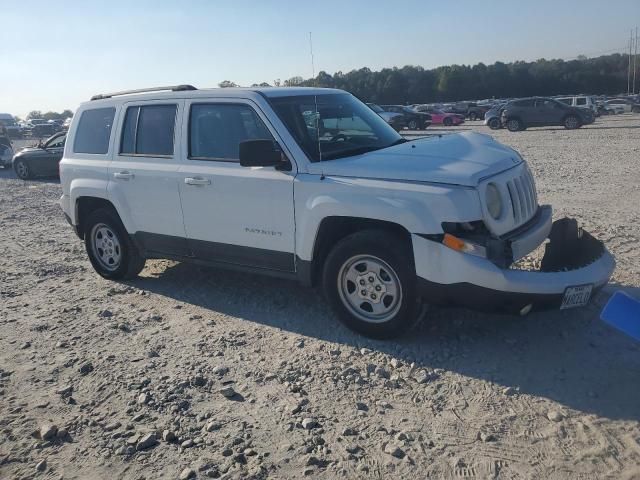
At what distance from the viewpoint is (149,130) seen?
6039 millimetres

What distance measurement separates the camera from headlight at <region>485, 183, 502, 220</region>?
4367mm

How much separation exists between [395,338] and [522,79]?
84.6m

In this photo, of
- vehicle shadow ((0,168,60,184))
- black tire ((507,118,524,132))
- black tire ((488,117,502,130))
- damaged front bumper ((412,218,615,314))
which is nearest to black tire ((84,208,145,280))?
damaged front bumper ((412,218,615,314))

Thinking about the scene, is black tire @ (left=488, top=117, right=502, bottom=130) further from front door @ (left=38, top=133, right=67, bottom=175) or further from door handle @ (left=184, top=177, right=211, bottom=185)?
door handle @ (left=184, top=177, right=211, bottom=185)

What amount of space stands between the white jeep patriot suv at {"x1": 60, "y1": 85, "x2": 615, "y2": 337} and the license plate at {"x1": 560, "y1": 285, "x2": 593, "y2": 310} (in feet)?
0.04

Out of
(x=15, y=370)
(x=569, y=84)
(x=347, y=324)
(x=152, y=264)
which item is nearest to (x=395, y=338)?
(x=347, y=324)

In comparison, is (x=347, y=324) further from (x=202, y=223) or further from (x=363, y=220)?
(x=202, y=223)

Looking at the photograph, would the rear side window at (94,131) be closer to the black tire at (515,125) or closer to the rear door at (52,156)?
the rear door at (52,156)

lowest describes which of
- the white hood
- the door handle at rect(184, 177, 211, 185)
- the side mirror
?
the door handle at rect(184, 177, 211, 185)

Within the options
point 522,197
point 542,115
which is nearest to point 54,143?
point 522,197

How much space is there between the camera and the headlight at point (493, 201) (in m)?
4.37

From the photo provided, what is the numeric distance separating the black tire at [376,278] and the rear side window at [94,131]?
3.22m

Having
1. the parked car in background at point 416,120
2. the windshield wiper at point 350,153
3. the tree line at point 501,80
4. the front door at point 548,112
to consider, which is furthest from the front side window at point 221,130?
the tree line at point 501,80

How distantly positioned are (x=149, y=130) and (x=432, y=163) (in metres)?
3.04
